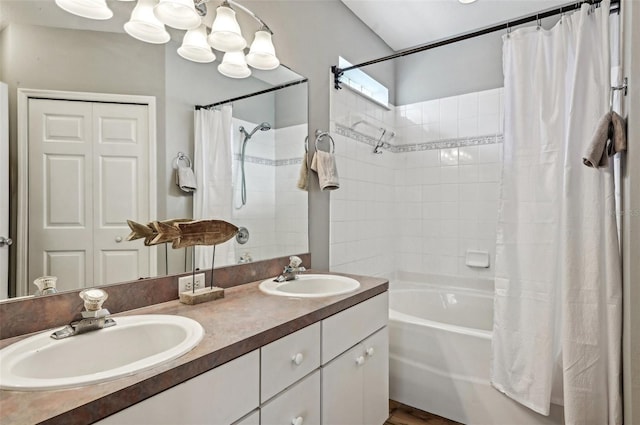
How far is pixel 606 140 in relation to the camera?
4.70 feet

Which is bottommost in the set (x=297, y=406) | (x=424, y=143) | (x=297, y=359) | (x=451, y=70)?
(x=297, y=406)

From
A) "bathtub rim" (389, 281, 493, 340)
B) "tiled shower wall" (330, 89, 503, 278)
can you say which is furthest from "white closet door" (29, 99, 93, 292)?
"bathtub rim" (389, 281, 493, 340)

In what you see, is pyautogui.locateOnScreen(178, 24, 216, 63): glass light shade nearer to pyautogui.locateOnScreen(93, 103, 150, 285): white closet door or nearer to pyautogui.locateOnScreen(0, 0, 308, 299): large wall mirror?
pyautogui.locateOnScreen(0, 0, 308, 299): large wall mirror

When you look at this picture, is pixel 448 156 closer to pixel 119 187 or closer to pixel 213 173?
pixel 213 173

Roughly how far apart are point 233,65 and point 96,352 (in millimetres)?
1342

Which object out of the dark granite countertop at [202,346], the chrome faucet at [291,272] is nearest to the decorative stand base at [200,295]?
the dark granite countertop at [202,346]

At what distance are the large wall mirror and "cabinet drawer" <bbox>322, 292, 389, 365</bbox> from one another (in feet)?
2.04

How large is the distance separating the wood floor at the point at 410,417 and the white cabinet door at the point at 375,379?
30 centimetres

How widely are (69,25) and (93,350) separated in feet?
3.45

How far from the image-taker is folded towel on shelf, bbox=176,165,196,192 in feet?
4.78

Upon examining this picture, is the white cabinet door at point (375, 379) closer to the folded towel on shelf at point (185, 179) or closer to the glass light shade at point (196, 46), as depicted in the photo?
the folded towel on shelf at point (185, 179)

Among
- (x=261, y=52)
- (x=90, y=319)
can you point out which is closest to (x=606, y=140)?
(x=261, y=52)

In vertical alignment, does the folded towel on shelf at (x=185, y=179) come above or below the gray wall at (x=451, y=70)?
below

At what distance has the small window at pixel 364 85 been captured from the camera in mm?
2541
